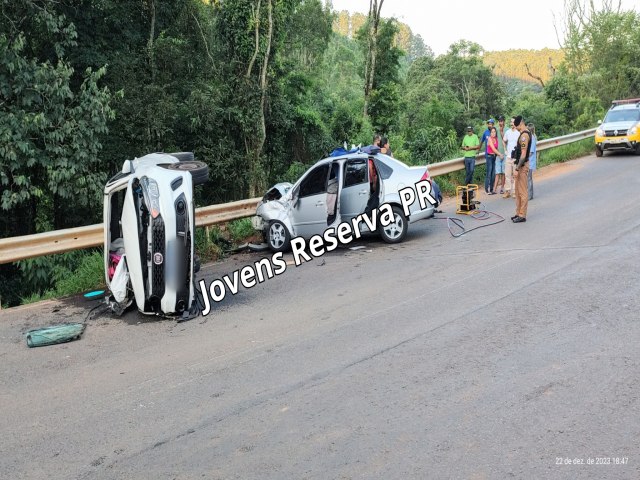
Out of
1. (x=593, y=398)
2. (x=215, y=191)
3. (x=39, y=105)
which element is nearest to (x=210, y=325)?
(x=593, y=398)

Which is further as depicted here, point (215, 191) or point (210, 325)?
point (215, 191)

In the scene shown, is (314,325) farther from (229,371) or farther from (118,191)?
(118,191)

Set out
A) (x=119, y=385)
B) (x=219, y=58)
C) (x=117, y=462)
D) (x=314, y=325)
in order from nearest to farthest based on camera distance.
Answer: (x=117, y=462) → (x=119, y=385) → (x=314, y=325) → (x=219, y=58)

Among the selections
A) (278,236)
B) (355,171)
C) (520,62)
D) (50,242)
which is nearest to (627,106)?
(355,171)

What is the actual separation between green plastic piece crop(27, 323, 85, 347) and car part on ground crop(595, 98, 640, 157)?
2017cm

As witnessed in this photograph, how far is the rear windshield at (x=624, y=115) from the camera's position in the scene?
2202cm

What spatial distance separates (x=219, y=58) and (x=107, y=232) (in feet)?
41.4

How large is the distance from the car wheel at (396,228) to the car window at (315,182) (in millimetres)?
1371

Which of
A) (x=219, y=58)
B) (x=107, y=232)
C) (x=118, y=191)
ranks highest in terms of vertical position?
(x=219, y=58)

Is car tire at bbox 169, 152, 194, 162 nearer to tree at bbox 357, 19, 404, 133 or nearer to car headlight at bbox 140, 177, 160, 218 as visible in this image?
car headlight at bbox 140, 177, 160, 218

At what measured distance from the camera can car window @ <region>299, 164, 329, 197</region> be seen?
38.1 ft

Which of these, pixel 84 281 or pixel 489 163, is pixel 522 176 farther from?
pixel 84 281

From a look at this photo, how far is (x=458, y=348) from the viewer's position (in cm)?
616

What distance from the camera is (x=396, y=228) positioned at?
37.7ft
